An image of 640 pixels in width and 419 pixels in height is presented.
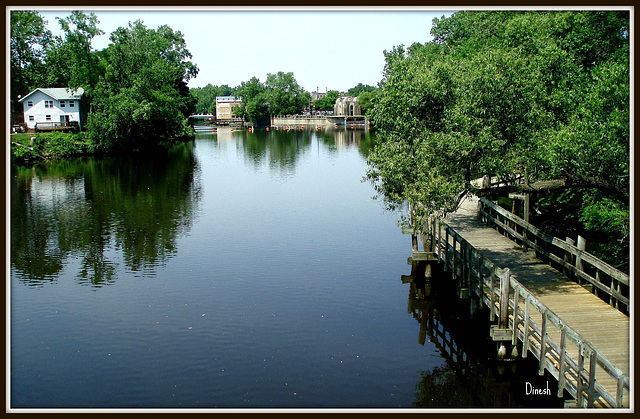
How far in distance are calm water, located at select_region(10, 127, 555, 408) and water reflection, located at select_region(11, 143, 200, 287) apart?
6.4 inches

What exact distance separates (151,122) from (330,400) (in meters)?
74.5

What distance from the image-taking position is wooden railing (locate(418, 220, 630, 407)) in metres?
13.1

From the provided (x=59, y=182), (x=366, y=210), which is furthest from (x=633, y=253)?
(x=59, y=182)

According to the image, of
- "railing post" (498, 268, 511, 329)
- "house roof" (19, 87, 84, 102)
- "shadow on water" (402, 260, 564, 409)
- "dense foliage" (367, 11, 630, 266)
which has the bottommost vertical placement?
"shadow on water" (402, 260, 564, 409)

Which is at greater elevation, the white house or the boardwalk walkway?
the white house

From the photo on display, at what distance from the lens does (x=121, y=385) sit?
17188mm

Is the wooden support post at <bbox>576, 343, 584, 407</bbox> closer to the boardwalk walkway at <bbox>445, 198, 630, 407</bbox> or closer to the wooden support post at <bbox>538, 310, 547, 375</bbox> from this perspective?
the boardwalk walkway at <bbox>445, 198, 630, 407</bbox>

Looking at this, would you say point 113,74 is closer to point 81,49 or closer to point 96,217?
point 81,49

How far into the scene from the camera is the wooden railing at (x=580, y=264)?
17.5 metres

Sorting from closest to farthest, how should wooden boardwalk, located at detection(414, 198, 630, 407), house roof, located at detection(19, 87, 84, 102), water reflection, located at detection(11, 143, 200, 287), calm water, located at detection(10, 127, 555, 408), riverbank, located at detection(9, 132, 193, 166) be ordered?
wooden boardwalk, located at detection(414, 198, 630, 407) < calm water, located at detection(10, 127, 555, 408) < water reflection, located at detection(11, 143, 200, 287) < riverbank, located at detection(9, 132, 193, 166) < house roof, located at detection(19, 87, 84, 102)

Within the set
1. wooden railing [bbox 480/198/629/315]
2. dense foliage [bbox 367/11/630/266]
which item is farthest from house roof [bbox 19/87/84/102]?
dense foliage [bbox 367/11/630/266]

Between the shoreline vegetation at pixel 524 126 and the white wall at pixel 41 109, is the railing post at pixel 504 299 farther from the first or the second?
the white wall at pixel 41 109

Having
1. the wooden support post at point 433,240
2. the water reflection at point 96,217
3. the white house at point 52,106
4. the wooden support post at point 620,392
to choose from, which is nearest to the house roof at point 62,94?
the white house at point 52,106

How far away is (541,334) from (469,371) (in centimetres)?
337
